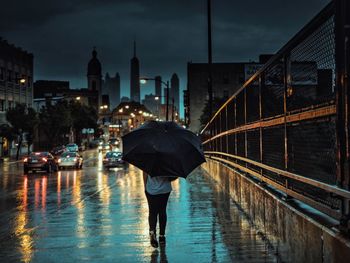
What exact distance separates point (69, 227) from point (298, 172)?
5228mm

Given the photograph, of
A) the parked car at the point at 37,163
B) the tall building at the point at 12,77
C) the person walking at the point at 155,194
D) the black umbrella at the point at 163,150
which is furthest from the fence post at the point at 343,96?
the tall building at the point at 12,77

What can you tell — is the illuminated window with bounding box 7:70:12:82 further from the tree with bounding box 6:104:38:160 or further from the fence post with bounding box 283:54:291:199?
the fence post with bounding box 283:54:291:199

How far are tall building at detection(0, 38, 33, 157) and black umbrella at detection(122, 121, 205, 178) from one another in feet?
176

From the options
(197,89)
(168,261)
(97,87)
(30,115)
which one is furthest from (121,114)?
(168,261)

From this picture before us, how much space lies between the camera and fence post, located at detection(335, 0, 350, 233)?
16.7ft

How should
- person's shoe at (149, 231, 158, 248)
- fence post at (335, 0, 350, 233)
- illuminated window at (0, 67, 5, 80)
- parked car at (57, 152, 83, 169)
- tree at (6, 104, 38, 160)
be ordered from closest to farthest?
fence post at (335, 0, 350, 233) < person's shoe at (149, 231, 158, 248) < parked car at (57, 152, 83, 169) < tree at (6, 104, 38, 160) < illuminated window at (0, 67, 5, 80)

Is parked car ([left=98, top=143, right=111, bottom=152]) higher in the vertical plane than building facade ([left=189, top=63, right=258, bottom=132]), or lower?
lower

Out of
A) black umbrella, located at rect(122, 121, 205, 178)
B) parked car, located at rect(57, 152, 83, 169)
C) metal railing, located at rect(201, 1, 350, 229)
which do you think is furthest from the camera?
parked car, located at rect(57, 152, 83, 169)

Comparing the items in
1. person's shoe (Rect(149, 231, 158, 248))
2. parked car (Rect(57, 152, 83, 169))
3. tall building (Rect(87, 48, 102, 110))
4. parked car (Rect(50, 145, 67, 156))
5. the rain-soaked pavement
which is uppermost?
tall building (Rect(87, 48, 102, 110))

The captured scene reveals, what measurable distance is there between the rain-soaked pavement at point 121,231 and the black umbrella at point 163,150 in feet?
4.13

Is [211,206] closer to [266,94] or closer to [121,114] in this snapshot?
[266,94]

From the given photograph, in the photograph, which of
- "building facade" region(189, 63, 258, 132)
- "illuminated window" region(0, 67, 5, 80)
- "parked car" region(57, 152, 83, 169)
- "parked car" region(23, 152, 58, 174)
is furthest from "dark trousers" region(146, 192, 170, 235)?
"building facade" region(189, 63, 258, 132)

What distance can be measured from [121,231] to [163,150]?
8.34 ft

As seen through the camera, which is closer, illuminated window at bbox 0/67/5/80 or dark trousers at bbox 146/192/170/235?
dark trousers at bbox 146/192/170/235
